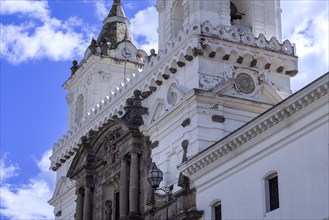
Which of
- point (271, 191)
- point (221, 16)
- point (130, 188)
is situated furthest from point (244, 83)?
point (271, 191)

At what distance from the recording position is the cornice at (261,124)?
2706 cm

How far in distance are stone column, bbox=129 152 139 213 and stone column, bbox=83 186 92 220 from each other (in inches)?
215

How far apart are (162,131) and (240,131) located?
8448 millimetres

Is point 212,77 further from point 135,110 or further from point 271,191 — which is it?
point 271,191

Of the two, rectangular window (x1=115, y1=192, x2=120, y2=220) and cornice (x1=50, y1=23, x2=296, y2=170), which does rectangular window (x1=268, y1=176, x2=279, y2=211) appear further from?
rectangular window (x1=115, y1=192, x2=120, y2=220)

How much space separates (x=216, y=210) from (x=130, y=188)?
312 inches

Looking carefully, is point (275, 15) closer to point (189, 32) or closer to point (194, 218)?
point (189, 32)

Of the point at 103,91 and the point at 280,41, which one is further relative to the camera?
the point at 103,91

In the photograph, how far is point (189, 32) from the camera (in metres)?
37.6

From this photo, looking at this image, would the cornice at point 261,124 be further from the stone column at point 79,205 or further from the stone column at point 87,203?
the stone column at point 79,205

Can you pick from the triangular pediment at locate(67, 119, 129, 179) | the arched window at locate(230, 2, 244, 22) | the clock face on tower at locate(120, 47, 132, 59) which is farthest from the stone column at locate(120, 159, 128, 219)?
the clock face on tower at locate(120, 47, 132, 59)

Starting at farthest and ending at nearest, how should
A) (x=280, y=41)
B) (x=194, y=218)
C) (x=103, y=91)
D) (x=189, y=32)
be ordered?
(x=103, y=91)
(x=280, y=41)
(x=189, y=32)
(x=194, y=218)

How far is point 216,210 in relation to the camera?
32.6 metres

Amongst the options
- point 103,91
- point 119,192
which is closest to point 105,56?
point 103,91
